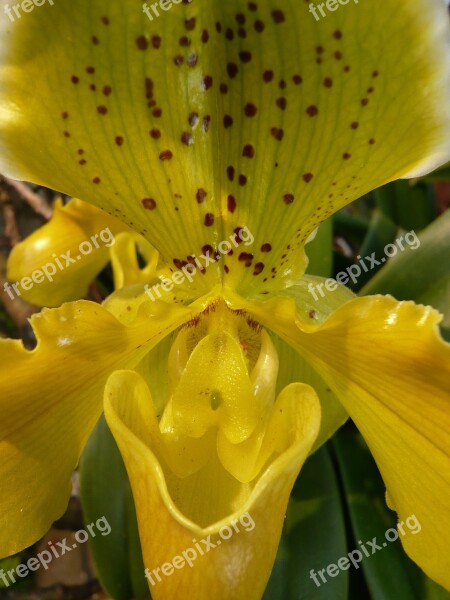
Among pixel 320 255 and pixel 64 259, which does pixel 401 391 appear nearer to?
pixel 320 255

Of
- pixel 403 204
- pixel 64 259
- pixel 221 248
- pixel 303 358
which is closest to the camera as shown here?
pixel 221 248

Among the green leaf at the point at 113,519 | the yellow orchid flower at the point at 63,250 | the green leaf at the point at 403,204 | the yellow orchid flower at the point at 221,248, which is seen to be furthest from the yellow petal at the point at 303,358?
the green leaf at the point at 403,204

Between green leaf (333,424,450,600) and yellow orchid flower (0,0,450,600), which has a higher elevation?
yellow orchid flower (0,0,450,600)

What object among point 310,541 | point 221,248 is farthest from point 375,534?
point 221,248

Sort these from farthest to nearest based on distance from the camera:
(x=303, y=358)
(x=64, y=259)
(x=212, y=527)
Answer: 1. (x=64, y=259)
2. (x=303, y=358)
3. (x=212, y=527)

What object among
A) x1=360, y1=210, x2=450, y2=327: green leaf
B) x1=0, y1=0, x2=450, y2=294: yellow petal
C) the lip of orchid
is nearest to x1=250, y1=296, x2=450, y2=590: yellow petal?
x1=0, y1=0, x2=450, y2=294: yellow petal

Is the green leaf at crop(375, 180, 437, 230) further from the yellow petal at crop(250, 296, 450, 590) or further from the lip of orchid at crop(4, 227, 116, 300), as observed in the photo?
the yellow petal at crop(250, 296, 450, 590)
